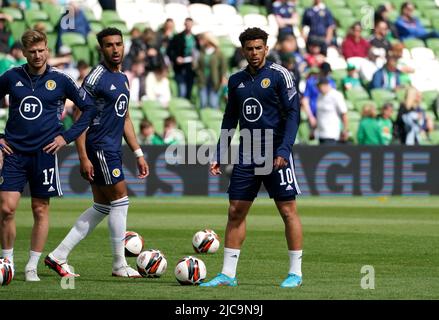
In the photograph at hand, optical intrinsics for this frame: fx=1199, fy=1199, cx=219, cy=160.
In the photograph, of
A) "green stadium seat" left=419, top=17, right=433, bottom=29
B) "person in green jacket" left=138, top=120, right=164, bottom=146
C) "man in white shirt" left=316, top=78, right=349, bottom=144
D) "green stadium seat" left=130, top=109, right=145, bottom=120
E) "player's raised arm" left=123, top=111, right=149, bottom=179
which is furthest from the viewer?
"green stadium seat" left=419, top=17, right=433, bottom=29

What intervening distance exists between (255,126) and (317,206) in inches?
472

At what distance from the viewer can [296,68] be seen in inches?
1049

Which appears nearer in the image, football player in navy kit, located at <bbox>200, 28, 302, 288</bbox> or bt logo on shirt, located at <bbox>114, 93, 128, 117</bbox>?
football player in navy kit, located at <bbox>200, 28, 302, 288</bbox>

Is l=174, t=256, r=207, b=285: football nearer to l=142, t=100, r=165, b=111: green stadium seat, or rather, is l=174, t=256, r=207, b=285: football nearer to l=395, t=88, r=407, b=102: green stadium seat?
l=142, t=100, r=165, b=111: green stadium seat

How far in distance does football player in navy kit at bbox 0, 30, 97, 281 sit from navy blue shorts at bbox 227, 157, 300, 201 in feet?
5.07

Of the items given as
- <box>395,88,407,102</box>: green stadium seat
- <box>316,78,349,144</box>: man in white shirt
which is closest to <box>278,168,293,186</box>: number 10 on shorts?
<box>316,78,349,144</box>: man in white shirt

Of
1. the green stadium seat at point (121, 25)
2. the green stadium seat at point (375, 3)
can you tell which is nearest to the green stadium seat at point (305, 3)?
the green stadium seat at point (375, 3)

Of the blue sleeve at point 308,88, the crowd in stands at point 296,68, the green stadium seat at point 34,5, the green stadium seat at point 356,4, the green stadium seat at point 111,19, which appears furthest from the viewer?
the green stadium seat at point 356,4

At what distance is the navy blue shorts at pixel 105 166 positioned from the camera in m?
11.5

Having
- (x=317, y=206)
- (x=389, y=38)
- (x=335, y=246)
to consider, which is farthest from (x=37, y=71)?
(x=389, y=38)

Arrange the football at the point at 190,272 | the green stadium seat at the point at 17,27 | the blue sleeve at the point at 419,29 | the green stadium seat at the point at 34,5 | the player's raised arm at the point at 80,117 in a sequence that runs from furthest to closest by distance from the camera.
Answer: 1. the blue sleeve at the point at 419,29
2. the green stadium seat at the point at 34,5
3. the green stadium seat at the point at 17,27
4. the player's raised arm at the point at 80,117
5. the football at the point at 190,272

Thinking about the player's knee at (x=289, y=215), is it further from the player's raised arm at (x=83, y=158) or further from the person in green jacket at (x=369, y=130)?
the person in green jacket at (x=369, y=130)

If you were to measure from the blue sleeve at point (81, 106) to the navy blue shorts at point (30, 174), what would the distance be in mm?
370

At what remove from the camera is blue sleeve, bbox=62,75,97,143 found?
11102 mm
